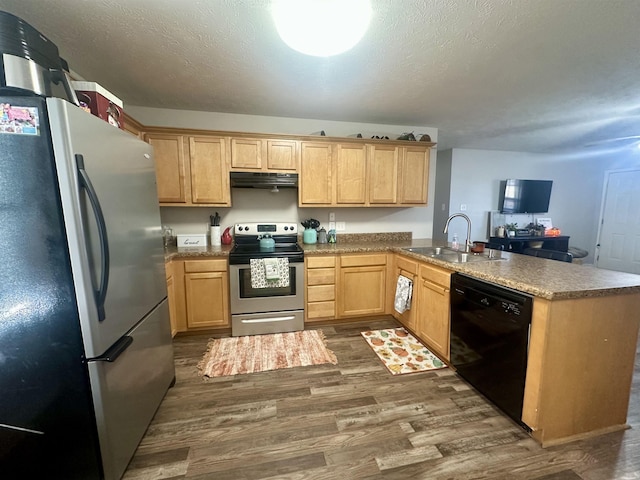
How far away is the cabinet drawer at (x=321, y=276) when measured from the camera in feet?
9.65

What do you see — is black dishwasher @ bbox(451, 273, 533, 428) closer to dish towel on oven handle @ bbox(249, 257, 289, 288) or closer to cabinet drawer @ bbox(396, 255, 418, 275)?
cabinet drawer @ bbox(396, 255, 418, 275)

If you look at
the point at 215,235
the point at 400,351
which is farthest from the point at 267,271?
the point at 400,351

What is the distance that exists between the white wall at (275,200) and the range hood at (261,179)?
361 mm

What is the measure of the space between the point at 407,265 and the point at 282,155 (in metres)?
1.85

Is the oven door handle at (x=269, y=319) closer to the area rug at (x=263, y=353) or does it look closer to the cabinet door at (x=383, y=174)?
the area rug at (x=263, y=353)

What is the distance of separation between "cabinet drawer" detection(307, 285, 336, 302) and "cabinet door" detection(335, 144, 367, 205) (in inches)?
40.9

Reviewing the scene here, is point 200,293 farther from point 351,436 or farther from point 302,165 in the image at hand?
point 351,436

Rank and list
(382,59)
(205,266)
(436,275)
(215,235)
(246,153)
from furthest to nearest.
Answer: (215,235)
(246,153)
(205,266)
(436,275)
(382,59)

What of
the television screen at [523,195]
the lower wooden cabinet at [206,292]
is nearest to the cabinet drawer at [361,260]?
the lower wooden cabinet at [206,292]

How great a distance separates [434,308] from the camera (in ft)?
7.91

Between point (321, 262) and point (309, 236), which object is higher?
point (309, 236)

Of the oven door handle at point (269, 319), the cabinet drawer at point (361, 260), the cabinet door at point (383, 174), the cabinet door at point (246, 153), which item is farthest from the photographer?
the cabinet door at point (383, 174)

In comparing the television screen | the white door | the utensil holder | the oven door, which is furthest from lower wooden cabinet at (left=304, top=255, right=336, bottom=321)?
the white door

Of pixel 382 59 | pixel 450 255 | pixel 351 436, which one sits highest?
pixel 382 59
